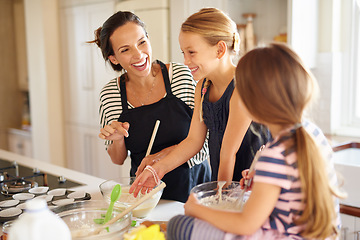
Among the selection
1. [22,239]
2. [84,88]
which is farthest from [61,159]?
[22,239]

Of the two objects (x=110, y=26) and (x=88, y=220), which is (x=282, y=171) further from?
(x=110, y=26)

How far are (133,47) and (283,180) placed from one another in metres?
0.96

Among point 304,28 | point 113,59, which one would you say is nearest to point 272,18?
point 304,28

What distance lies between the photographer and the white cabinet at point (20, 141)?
4.70 m

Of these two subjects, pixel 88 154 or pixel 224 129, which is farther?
pixel 88 154

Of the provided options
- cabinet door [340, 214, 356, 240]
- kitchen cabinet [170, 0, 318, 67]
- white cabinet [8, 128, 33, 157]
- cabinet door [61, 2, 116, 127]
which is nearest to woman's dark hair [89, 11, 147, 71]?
kitchen cabinet [170, 0, 318, 67]

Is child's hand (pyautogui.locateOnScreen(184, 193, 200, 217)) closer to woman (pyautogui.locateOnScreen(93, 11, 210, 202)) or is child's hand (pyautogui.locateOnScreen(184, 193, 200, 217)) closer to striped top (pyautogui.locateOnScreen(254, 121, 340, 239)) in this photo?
striped top (pyautogui.locateOnScreen(254, 121, 340, 239))

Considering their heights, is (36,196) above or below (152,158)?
below

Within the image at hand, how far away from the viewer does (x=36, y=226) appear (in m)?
0.77

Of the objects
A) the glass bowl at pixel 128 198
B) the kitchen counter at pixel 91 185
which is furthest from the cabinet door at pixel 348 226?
the glass bowl at pixel 128 198

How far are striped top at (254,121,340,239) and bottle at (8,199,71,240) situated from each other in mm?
420

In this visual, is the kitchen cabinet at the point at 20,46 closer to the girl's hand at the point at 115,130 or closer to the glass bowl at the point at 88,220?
the girl's hand at the point at 115,130

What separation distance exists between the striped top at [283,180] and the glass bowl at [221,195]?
0.61ft

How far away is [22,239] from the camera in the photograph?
0.77 m
